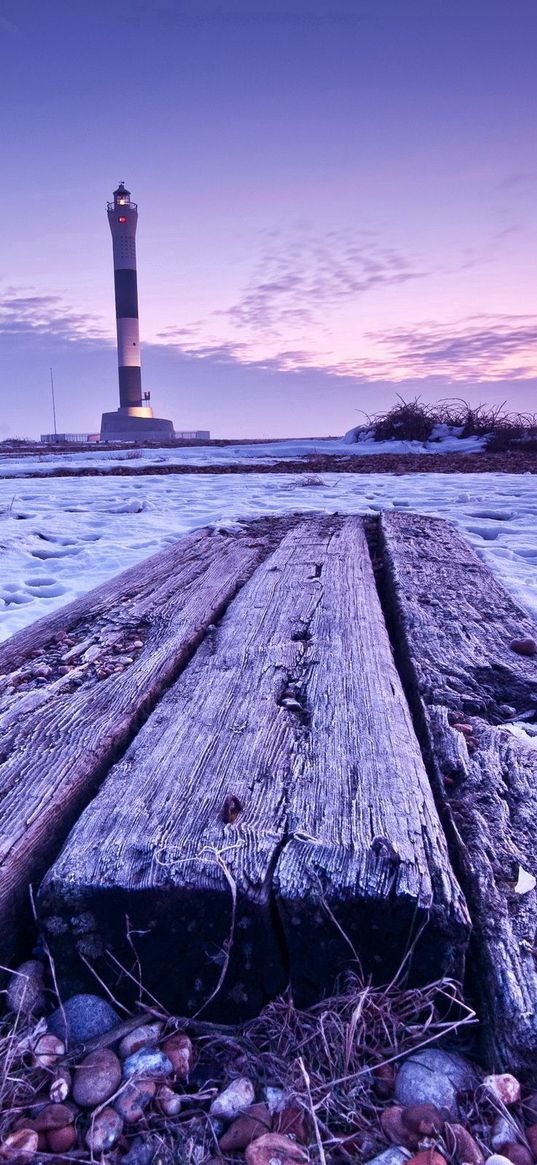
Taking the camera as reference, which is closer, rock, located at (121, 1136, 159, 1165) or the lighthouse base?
rock, located at (121, 1136, 159, 1165)

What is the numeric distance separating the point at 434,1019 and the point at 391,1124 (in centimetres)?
14

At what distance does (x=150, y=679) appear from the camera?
5.44ft

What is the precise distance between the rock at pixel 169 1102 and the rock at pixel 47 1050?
149 millimetres

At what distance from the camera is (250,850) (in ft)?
3.32

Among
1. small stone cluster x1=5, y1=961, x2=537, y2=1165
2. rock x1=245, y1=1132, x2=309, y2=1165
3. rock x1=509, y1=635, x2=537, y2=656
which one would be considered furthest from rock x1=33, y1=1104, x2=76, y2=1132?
rock x1=509, y1=635, x2=537, y2=656

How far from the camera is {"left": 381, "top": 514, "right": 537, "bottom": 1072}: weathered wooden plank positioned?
2.89 feet

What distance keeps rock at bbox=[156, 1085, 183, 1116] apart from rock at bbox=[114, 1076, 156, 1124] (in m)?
0.01

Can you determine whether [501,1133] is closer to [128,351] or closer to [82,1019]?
[82,1019]

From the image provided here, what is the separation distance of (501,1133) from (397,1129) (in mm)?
113

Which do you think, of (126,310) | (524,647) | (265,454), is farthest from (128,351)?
(524,647)

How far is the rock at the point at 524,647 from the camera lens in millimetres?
1889

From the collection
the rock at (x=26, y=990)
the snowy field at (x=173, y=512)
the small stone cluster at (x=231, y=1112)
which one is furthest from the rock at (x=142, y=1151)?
the snowy field at (x=173, y=512)

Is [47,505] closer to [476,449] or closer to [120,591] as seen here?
[120,591]

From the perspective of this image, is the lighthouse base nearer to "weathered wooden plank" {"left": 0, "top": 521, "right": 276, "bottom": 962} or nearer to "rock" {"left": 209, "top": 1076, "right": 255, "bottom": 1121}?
"weathered wooden plank" {"left": 0, "top": 521, "right": 276, "bottom": 962}
